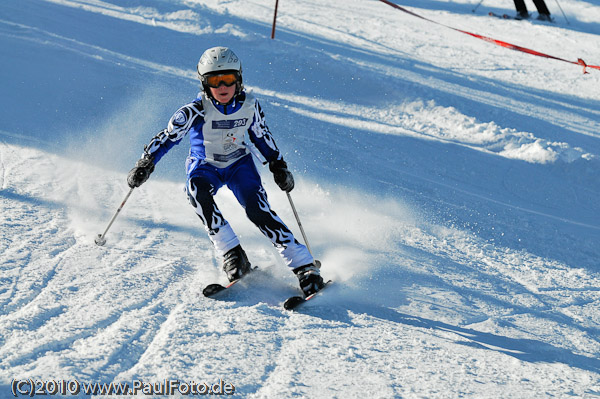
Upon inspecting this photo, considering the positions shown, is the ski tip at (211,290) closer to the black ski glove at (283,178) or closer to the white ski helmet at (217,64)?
the black ski glove at (283,178)

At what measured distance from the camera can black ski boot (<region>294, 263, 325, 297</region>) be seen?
423 cm

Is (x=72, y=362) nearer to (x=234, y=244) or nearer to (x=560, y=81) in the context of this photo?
(x=234, y=244)

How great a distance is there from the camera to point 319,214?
593 cm

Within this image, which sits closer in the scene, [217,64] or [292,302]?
[292,302]

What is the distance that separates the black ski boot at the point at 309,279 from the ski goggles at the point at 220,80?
4.64 feet

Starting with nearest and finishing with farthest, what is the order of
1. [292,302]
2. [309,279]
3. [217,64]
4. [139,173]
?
[292,302], [309,279], [217,64], [139,173]

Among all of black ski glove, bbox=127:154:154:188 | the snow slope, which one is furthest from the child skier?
the snow slope

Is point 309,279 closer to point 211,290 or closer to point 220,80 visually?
point 211,290

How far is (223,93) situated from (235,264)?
123 cm

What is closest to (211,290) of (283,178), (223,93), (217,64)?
(283,178)

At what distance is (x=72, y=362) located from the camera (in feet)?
10.2

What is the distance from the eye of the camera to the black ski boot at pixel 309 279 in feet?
13.9

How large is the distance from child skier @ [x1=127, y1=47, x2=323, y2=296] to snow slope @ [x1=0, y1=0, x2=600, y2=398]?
0.79 ft

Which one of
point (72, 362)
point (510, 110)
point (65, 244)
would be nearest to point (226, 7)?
point (510, 110)
